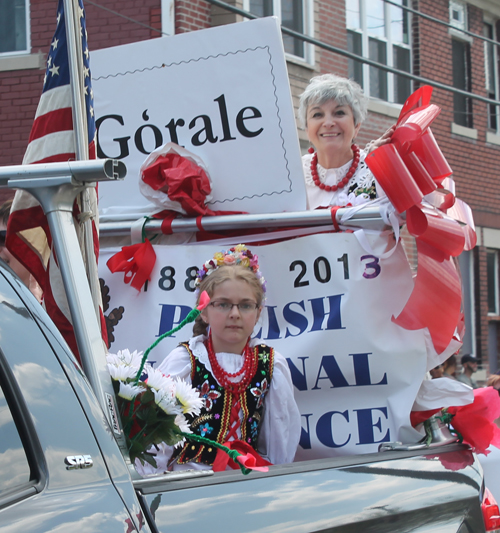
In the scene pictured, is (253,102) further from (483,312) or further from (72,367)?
(483,312)

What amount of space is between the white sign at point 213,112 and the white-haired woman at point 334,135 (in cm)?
31

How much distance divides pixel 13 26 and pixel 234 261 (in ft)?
27.0

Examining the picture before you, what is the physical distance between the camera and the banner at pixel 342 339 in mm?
3188

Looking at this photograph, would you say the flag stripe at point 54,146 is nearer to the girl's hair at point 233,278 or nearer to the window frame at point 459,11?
the girl's hair at point 233,278

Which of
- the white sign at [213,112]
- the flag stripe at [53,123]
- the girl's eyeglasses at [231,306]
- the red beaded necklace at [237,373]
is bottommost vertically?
the red beaded necklace at [237,373]

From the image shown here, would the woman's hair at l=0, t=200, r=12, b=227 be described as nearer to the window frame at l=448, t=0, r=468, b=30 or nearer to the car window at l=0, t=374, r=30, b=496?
the car window at l=0, t=374, r=30, b=496

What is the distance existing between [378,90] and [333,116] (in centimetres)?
1020

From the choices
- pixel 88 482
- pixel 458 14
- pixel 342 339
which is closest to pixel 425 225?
pixel 342 339

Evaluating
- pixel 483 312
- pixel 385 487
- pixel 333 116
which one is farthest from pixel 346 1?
pixel 385 487

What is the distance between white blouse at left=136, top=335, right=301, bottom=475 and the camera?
10.1 ft

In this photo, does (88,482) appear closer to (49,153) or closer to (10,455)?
(10,455)

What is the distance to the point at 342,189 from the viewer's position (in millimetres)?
3773

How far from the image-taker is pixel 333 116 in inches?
150

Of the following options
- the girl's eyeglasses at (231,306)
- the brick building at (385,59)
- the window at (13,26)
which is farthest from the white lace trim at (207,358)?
the window at (13,26)
